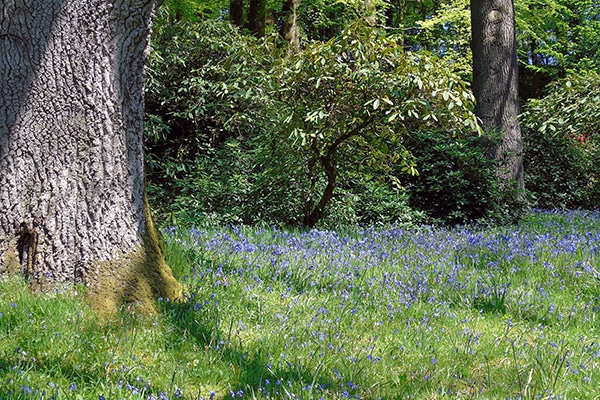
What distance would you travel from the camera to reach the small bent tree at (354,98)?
659 cm

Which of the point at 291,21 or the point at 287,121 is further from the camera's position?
the point at 291,21

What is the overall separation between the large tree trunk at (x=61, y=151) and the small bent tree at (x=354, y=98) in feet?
11.3

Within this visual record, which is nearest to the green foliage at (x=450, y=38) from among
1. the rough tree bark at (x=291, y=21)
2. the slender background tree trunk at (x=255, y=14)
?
the rough tree bark at (x=291, y=21)

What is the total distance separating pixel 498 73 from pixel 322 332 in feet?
25.8

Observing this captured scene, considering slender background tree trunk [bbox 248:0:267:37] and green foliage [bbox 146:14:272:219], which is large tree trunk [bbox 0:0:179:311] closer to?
green foliage [bbox 146:14:272:219]

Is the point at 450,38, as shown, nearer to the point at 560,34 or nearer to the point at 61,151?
the point at 560,34

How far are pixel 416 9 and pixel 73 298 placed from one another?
995 inches

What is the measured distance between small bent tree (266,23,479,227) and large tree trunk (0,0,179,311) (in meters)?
3.45

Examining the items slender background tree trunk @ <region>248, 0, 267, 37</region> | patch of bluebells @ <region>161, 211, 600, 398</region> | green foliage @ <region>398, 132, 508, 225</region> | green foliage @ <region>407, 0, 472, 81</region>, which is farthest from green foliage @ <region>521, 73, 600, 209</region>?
green foliage @ <region>407, 0, 472, 81</region>

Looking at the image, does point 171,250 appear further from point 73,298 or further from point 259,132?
point 259,132

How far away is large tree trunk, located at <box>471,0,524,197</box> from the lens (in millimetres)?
9742

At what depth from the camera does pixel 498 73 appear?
9.80m

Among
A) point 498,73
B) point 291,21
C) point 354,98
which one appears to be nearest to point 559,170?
point 498,73

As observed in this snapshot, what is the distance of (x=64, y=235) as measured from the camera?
328cm
